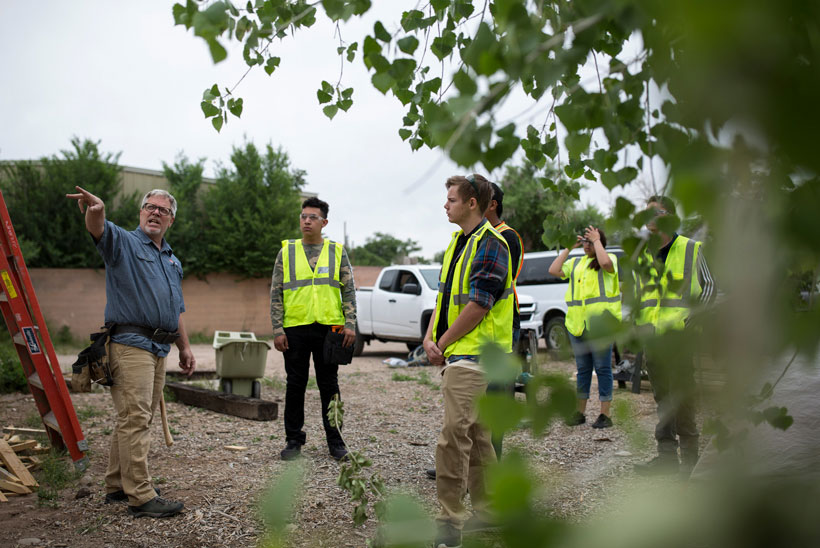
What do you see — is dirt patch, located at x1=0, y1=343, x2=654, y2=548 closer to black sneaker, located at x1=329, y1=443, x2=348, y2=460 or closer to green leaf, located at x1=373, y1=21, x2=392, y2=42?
black sneaker, located at x1=329, y1=443, x2=348, y2=460

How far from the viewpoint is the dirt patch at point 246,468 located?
11.0 feet

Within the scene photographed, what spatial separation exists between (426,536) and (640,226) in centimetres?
86

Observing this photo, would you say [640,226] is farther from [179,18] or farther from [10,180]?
[10,180]

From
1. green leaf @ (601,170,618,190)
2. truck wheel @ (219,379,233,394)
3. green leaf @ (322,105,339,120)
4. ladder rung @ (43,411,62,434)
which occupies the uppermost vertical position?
green leaf @ (322,105,339,120)

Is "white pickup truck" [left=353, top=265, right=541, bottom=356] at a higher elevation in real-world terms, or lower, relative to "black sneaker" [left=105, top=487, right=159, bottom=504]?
higher

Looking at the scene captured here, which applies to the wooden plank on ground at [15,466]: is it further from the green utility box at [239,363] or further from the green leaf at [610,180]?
the green leaf at [610,180]

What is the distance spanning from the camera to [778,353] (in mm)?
628

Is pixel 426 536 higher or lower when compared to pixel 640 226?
lower

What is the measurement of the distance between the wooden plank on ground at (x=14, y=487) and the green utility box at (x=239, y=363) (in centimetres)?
305

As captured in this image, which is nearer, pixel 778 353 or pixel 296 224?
pixel 778 353


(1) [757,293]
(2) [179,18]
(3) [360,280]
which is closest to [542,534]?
(1) [757,293]

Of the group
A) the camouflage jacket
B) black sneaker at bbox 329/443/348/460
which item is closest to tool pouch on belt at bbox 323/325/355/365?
the camouflage jacket

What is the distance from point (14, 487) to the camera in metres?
4.21

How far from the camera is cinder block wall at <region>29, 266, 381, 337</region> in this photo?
2006 centimetres
